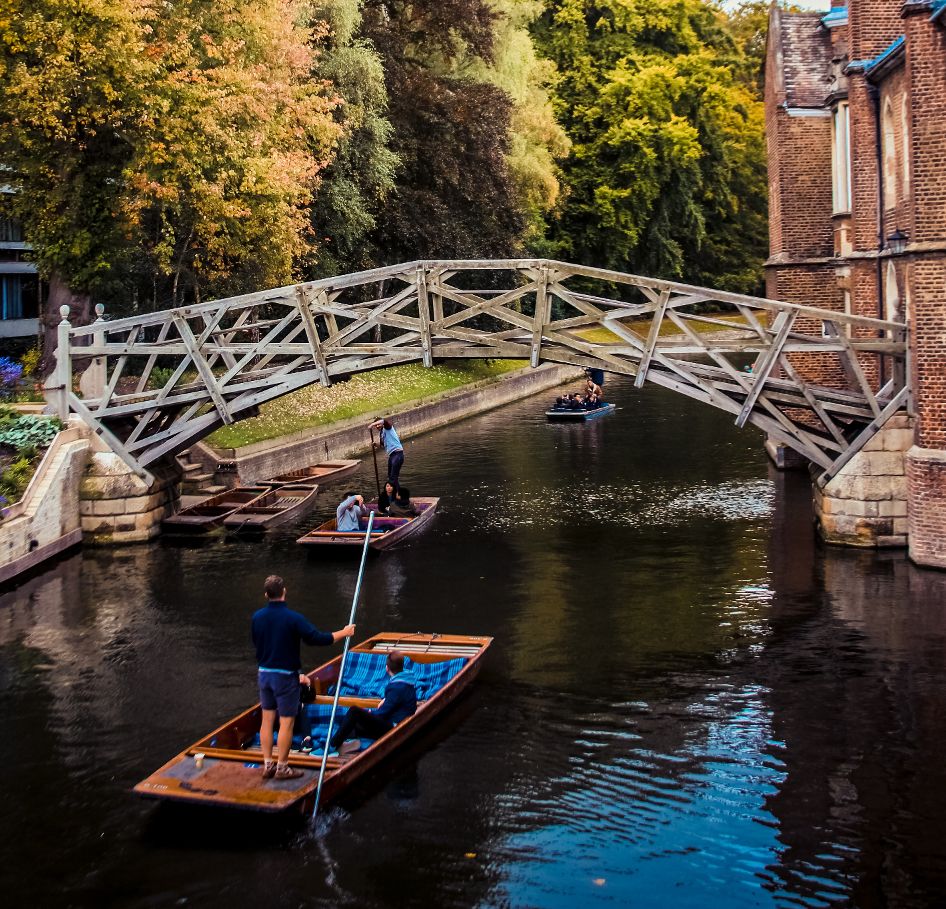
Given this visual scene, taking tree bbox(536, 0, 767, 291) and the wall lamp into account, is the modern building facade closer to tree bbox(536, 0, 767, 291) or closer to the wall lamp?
tree bbox(536, 0, 767, 291)

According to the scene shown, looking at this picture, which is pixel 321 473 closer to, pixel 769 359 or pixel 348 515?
pixel 348 515

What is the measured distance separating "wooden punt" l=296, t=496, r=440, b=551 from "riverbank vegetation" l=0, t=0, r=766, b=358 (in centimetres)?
840

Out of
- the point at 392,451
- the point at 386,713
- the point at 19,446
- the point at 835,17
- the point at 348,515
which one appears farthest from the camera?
the point at 835,17

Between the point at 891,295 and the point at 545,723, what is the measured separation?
13.2 metres

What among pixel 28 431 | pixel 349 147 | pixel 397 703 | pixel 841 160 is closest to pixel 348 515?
pixel 28 431

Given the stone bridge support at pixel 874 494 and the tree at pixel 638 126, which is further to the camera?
the tree at pixel 638 126

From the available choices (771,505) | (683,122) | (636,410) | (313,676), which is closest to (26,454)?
(313,676)

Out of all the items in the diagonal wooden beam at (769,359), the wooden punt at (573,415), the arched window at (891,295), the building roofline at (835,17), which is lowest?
the wooden punt at (573,415)

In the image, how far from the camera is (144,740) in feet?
45.6

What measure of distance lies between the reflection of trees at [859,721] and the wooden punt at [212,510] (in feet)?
35.0

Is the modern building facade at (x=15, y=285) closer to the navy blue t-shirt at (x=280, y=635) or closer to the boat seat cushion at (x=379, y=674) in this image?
the boat seat cushion at (x=379, y=674)

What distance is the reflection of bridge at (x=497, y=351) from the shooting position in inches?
850

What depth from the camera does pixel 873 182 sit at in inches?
963

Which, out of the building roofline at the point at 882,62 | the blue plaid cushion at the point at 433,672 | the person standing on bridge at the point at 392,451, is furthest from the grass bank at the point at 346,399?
the blue plaid cushion at the point at 433,672
